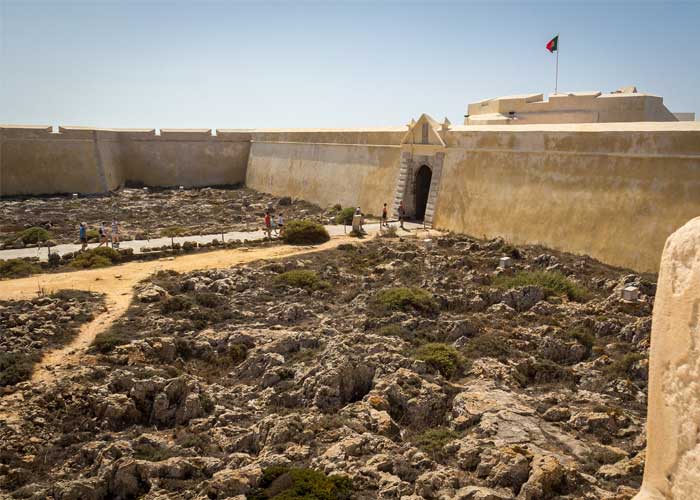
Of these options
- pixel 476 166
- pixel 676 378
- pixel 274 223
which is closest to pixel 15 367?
pixel 676 378

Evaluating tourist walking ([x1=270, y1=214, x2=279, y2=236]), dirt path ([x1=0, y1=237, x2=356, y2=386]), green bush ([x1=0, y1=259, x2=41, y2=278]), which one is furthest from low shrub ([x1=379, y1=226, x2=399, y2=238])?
green bush ([x1=0, y1=259, x2=41, y2=278])

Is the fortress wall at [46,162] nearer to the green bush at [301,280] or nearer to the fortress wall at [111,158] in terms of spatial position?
the fortress wall at [111,158]

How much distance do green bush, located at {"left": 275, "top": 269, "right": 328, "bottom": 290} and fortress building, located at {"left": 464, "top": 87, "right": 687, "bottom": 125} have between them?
586 inches

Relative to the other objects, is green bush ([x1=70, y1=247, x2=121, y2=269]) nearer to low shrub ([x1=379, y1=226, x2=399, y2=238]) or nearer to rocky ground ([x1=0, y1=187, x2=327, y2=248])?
rocky ground ([x1=0, y1=187, x2=327, y2=248])

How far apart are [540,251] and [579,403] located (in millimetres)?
10320

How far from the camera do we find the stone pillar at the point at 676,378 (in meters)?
3.34

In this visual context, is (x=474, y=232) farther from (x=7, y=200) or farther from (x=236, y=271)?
(x=7, y=200)

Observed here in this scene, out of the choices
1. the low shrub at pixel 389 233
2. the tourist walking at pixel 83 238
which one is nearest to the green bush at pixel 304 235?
the low shrub at pixel 389 233

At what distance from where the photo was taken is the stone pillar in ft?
11.0

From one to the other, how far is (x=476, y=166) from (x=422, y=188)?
4492 mm

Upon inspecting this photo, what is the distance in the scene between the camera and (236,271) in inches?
715

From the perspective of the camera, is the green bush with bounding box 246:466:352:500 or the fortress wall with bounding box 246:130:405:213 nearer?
the green bush with bounding box 246:466:352:500

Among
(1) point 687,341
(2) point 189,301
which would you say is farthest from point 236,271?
(1) point 687,341

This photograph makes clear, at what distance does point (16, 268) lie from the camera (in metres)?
18.3
